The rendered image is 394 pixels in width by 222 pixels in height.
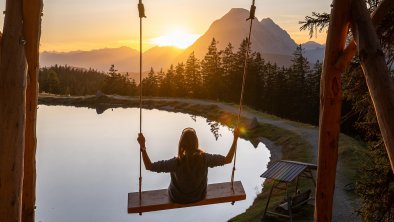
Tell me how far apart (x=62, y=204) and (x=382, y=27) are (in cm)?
1553

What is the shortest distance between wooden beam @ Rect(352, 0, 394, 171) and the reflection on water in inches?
519

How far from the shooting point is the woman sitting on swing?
18.4 feet

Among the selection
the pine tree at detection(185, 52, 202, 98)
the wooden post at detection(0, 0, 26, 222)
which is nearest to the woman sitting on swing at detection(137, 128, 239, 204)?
the wooden post at detection(0, 0, 26, 222)

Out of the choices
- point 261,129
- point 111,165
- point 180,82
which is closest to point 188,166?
point 111,165

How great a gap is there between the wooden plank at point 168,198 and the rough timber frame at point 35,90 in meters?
1.75

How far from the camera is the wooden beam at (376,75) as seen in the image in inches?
132

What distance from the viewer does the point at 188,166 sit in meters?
5.73

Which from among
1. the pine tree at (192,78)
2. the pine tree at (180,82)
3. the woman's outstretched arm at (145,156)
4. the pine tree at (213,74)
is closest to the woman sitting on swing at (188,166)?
the woman's outstretched arm at (145,156)

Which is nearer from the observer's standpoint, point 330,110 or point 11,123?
point 11,123

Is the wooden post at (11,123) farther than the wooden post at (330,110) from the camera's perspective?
No

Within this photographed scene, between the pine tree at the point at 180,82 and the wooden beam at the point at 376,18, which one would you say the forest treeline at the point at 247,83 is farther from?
the wooden beam at the point at 376,18

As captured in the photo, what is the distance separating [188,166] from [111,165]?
63.8 feet

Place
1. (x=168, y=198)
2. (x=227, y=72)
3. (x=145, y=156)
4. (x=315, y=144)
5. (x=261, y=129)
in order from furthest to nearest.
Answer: (x=227, y=72) < (x=261, y=129) < (x=315, y=144) < (x=168, y=198) < (x=145, y=156)

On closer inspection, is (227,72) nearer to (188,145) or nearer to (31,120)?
(188,145)
